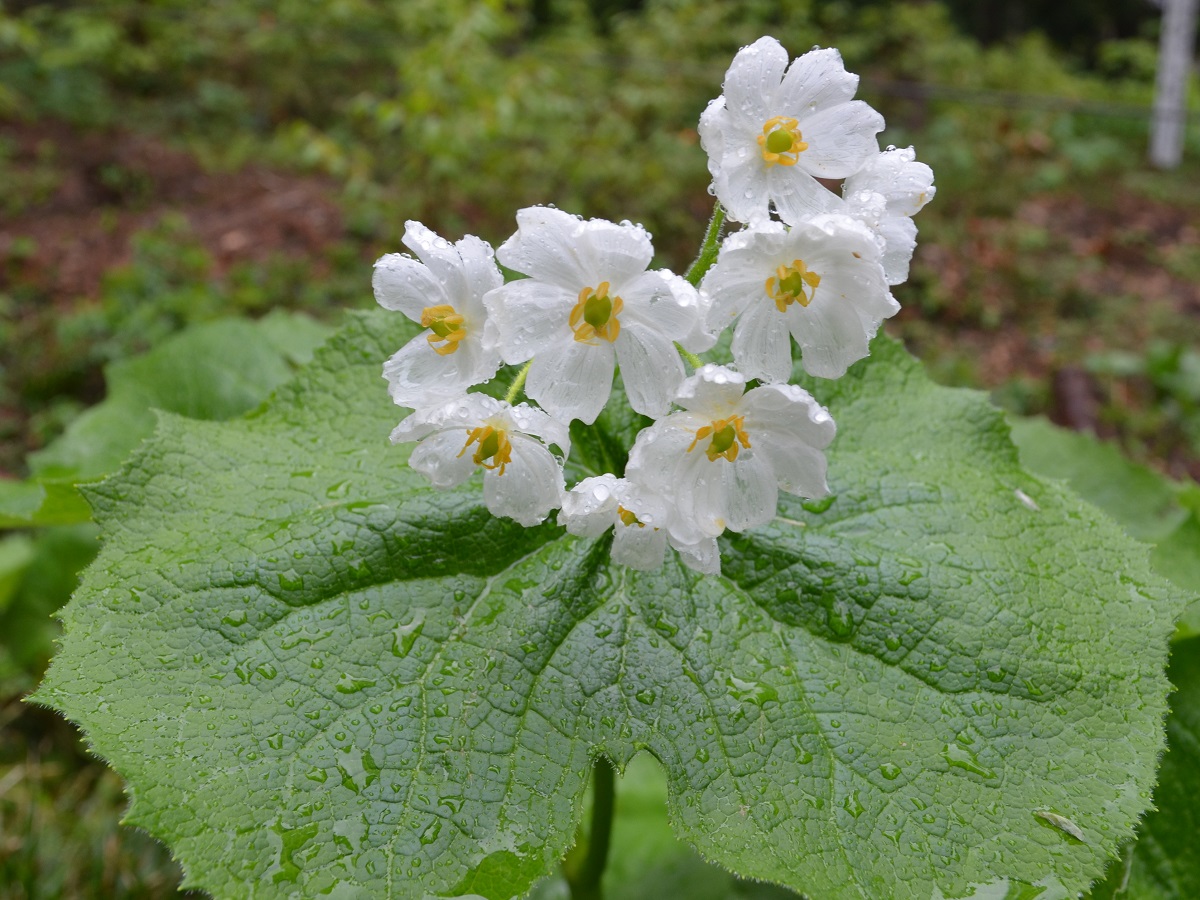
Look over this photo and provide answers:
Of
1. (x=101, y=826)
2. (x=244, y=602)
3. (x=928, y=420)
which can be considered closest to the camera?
(x=244, y=602)

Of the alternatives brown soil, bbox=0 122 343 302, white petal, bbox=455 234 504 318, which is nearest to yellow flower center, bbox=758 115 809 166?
white petal, bbox=455 234 504 318

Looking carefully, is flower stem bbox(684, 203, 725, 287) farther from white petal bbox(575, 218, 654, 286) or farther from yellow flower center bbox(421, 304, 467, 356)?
yellow flower center bbox(421, 304, 467, 356)

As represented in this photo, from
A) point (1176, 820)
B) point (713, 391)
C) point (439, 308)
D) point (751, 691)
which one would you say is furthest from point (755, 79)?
point (1176, 820)

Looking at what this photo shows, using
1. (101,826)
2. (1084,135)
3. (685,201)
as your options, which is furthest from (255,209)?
(1084,135)

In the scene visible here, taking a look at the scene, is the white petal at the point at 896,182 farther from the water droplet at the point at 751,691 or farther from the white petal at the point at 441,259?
the water droplet at the point at 751,691

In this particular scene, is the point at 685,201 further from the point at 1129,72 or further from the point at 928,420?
the point at 1129,72

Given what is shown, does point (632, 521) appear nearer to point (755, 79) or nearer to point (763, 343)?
point (763, 343)

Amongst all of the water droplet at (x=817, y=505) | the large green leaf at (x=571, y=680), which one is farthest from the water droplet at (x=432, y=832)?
the water droplet at (x=817, y=505)
